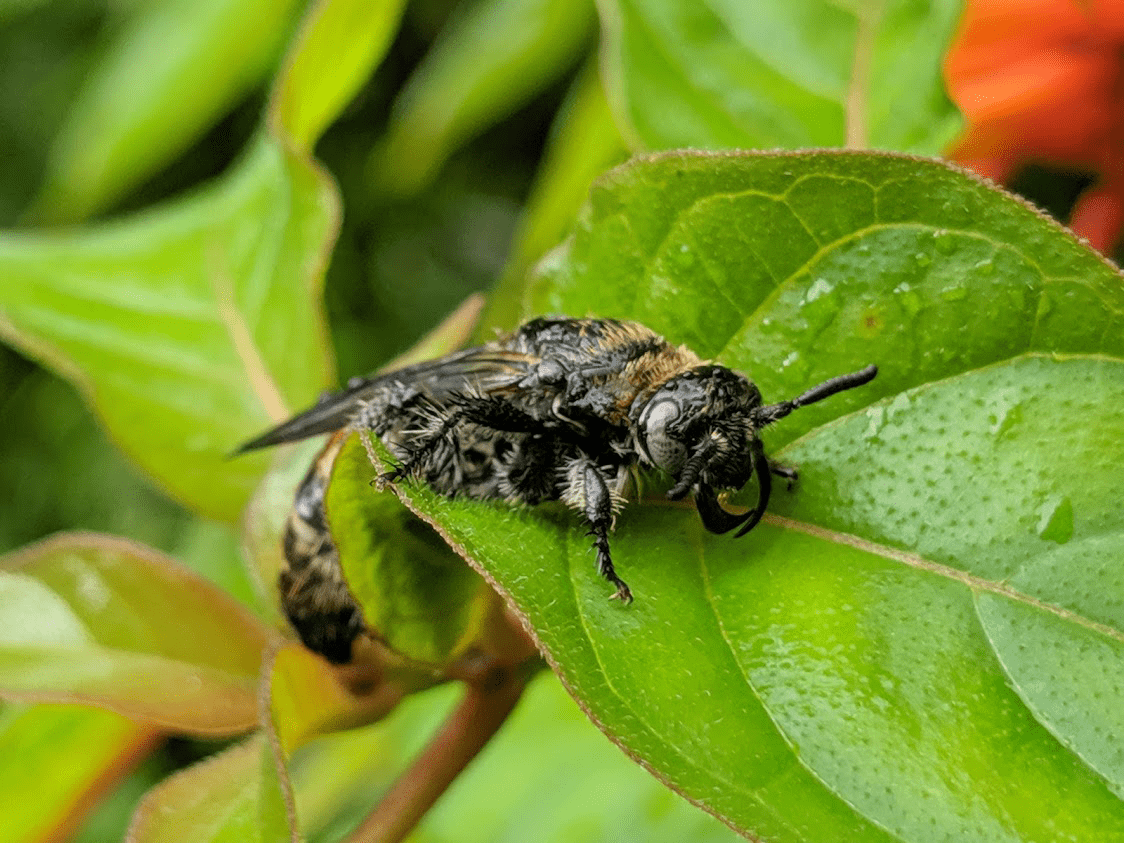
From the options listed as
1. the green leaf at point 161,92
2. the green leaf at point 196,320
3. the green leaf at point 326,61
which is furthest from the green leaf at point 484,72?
the green leaf at point 196,320

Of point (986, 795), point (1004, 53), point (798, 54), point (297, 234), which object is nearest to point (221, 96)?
point (297, 234)

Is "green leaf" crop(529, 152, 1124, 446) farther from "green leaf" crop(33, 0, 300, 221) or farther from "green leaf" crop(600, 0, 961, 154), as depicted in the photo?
"green leaf" crop(33, 0, 300, 221)

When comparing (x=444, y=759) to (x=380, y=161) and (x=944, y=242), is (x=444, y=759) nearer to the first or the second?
(x=944, y=242)

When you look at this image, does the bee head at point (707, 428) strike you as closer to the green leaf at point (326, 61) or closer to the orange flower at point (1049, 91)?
the orange flower at point (1049, 91)

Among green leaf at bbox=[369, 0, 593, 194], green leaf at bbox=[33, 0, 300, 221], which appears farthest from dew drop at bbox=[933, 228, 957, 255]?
green leaf at bbox=[33, 0, 300, 221]

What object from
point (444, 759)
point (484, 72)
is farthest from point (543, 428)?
point (484, 72)
